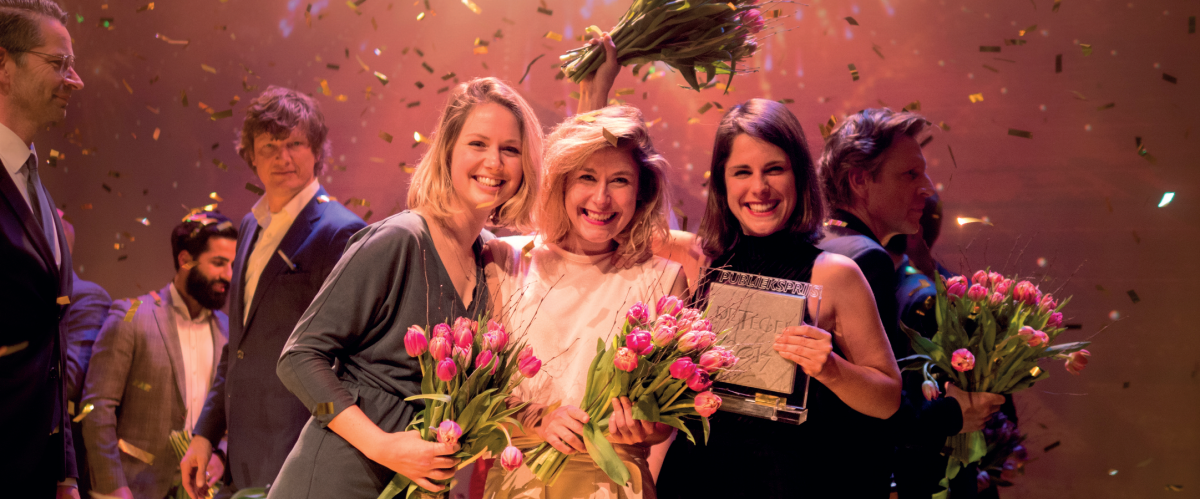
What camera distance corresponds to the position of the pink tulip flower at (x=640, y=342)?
1307mm

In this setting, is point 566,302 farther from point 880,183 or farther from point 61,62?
point 61,62

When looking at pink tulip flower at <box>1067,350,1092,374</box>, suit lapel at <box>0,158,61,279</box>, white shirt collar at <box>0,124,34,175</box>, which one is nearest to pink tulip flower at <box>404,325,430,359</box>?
suit lapel at <box>0,158,61,279</box>

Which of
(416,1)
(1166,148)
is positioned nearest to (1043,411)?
(1166,148)

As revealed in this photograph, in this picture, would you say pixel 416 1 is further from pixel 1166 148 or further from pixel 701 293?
pixel 1166 148

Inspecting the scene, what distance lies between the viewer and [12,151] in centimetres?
193

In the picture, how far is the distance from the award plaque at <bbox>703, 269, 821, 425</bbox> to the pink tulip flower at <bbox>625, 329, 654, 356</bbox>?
0.89 ft

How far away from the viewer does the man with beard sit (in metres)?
2.74

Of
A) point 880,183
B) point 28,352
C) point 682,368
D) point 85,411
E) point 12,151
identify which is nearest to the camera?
point 682,368

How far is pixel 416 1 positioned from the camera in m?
3.29

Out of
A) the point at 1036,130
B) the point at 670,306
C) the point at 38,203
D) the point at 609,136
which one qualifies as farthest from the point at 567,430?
the point at 1036,130

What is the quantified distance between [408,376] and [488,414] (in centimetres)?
27

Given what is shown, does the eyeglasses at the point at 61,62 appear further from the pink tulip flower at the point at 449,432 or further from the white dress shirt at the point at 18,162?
the pink tulip flower at the point at 449,432

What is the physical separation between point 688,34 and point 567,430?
1192mm

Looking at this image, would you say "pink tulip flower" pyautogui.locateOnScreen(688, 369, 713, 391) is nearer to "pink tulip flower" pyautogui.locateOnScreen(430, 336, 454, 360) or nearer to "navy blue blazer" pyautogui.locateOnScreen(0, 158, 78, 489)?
"pink tulip flower" pyautogui.locateOnScreen(430, 336, 454, 360)
